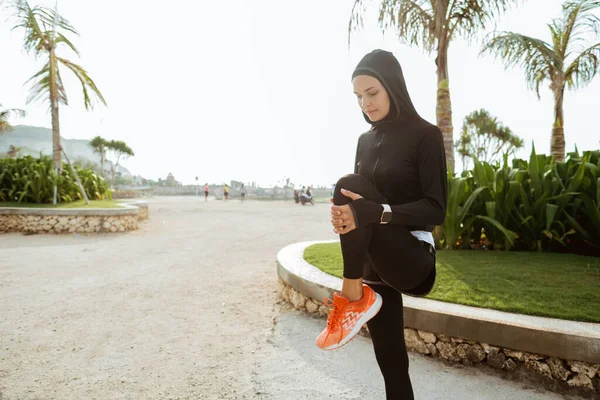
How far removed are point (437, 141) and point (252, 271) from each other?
169 inches

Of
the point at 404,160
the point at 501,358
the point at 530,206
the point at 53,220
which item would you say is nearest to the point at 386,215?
the point at 404,160

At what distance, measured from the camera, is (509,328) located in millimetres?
2012

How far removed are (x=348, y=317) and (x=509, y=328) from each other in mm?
1361

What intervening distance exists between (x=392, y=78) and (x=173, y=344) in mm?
2571

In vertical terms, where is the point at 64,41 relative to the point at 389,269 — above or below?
above

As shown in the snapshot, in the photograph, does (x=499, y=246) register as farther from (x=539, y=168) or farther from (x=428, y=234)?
(x=428, y=234)

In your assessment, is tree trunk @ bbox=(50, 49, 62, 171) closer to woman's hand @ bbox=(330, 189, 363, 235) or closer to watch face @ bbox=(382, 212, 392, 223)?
woman's hand @ bbox=(330, 189, 363, 235)

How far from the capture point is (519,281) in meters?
2.96

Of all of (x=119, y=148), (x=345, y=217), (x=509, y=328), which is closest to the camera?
(x=345, y=217)

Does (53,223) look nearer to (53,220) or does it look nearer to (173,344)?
(53,220)

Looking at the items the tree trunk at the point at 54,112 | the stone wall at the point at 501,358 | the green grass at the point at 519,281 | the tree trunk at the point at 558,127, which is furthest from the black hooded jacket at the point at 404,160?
the tree trunk at the point at 54,112

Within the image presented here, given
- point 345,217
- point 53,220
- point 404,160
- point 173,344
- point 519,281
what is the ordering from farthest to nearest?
point 53,220 < point 519,281 < point 173,344 < point 404,160 < point 345,217

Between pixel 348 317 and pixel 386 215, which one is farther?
pixel 348 317

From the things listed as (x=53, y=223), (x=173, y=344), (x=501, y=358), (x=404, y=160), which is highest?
(x=404, y=160)
